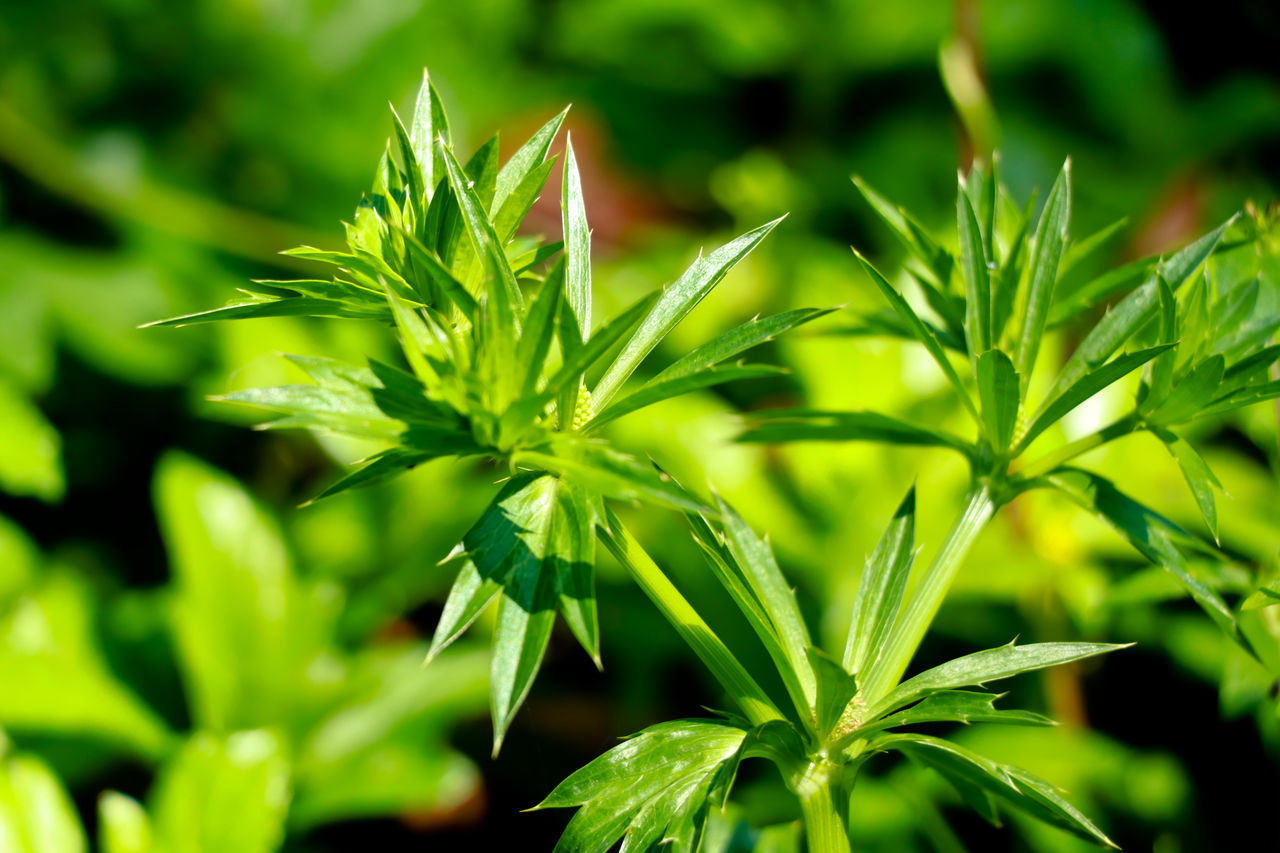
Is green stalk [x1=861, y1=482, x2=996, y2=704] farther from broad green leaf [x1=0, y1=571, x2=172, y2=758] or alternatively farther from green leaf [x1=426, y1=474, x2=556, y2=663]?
broad green leaf [x1=0, y1=571, x2=172, y2=758]

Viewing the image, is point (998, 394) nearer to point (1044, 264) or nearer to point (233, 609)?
point (1044, 264)

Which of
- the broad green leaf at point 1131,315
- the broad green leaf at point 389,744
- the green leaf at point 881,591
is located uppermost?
the broad green leaf at point 1131,315

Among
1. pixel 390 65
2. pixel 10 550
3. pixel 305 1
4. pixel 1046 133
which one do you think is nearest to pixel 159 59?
pixel 305 1

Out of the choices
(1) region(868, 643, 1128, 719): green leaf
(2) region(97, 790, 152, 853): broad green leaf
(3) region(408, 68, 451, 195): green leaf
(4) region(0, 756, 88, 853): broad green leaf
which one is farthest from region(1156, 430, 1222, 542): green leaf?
(4) region(0, 756, 88, 853): broad green leaf

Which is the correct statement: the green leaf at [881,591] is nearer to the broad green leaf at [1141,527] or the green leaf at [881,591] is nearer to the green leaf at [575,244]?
the broad green leaf at [1141,527]

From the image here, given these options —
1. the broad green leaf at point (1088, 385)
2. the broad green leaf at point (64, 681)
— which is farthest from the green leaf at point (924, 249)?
the broad green leaf at point (64, 681)

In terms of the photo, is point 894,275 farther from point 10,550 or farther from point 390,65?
point 10,550
